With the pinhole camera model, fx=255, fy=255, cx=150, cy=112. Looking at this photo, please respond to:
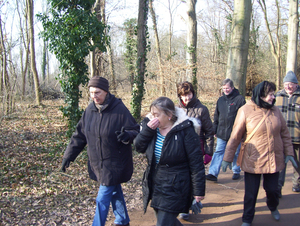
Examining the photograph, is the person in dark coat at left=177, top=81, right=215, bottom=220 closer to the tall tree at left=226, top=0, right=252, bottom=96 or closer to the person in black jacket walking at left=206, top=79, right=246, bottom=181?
the person in black jacket walking at left=206, top=79, right=246, bottom=181

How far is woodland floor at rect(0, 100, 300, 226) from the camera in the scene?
13.2ft

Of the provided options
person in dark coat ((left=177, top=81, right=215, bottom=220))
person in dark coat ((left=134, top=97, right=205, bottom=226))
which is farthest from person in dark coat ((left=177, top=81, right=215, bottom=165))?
person in dark coat ((left=134, top=97, right=205, bottom=226))

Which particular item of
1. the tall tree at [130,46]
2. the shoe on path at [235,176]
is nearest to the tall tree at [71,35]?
the shoe on path at [235,176]

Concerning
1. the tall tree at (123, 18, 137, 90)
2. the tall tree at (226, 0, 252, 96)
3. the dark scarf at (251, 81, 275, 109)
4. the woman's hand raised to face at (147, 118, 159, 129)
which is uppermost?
the tall tree at (123, 18, 137, 90)

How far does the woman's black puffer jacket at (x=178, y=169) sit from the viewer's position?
2740 millimetres

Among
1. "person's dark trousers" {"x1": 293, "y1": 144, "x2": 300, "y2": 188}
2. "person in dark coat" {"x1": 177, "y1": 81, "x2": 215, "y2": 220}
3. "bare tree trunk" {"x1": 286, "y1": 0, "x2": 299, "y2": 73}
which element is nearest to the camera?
"person in dark coat" {"x1": 177, "y1": 81, "x2": 215, "y2": 220}

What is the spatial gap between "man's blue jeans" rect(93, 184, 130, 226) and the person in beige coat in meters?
1.54

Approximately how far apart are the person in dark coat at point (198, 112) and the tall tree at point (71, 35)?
3988mm

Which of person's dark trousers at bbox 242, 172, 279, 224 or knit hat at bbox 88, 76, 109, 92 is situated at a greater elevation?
knit hat at bbox 88, 76, 109, 92

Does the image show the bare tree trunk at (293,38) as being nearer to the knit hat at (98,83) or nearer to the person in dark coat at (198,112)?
the person in dark coat at (198,112)

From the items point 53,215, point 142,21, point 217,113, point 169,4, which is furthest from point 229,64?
point 169,4

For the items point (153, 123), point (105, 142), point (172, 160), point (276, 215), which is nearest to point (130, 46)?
point (105, 142)

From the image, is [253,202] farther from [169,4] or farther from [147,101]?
[169,4]

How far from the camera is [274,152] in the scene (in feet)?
11.7
